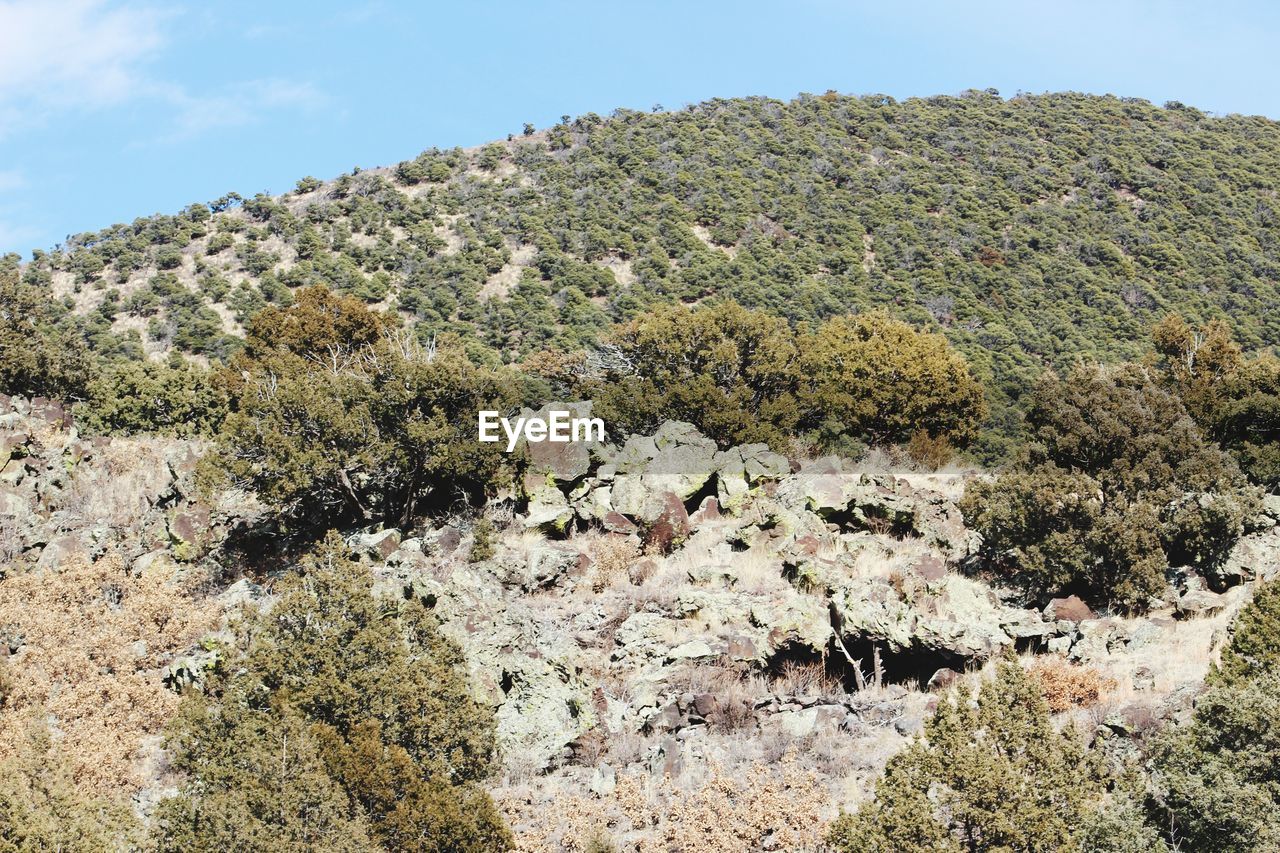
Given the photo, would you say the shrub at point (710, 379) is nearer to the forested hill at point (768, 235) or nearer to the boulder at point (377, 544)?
the boulder at point (377, 544)

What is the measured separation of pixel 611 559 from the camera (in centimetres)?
2014

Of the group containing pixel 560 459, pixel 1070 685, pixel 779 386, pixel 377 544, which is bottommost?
pixel 1070 685

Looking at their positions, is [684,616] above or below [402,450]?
below

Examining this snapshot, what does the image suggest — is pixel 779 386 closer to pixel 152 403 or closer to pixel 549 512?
pixel 549 512

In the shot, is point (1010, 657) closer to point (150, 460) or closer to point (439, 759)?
point (439, 759)

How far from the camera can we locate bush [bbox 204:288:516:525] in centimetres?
2233

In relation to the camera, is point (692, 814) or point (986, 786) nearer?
point (986, 786)

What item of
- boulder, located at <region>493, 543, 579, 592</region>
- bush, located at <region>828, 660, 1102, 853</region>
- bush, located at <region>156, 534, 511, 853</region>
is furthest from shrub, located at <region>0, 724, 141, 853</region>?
boulder, located at <region>493, 543, 579, 592</region>

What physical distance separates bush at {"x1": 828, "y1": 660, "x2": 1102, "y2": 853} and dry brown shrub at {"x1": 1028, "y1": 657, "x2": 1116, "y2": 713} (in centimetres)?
303

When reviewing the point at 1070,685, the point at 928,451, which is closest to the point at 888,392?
the point at 928,451

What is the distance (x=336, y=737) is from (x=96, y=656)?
7087 mm

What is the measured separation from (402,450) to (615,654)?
7665 mm

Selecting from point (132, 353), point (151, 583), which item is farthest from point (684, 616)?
point (132, 353)

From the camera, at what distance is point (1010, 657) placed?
12359mm
